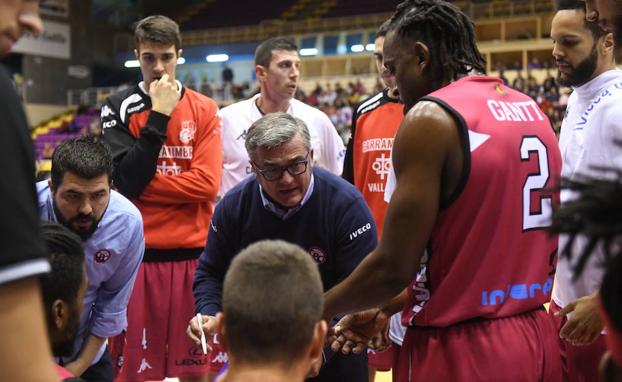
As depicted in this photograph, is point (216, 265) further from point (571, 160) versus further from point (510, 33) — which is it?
point (510, 33)

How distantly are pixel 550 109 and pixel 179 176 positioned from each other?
13462mm

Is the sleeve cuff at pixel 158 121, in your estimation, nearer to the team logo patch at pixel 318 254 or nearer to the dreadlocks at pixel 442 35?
the team logo patch at pixel 318 254

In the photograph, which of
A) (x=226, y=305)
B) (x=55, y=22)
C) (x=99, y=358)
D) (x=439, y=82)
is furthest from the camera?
(x=55, y=22)

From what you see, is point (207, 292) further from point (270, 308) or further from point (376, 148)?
point (376, 148)

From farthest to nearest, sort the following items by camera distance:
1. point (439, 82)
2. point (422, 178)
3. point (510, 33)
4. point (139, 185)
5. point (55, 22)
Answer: point (55, 22), point (510, 33), point (139, 185), point (439, 82), point (422, 178)

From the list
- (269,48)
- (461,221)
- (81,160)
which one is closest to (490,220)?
(461,221)

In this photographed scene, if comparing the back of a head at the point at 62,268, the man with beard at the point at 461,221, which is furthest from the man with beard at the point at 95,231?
the man with beard at the point at 461,221

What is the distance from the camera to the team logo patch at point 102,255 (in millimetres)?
3273

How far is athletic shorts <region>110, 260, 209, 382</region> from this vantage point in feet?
14.5

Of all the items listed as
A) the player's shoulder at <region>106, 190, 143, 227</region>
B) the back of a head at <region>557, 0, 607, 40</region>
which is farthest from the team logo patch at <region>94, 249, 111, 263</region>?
the back of a head at <region>557, 0, 607, 40</region>

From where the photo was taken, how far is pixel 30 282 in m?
1.17

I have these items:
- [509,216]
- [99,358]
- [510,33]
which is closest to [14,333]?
[509,216]

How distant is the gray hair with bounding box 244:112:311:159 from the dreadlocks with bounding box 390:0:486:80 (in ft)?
2.14

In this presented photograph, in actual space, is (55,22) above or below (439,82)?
above
